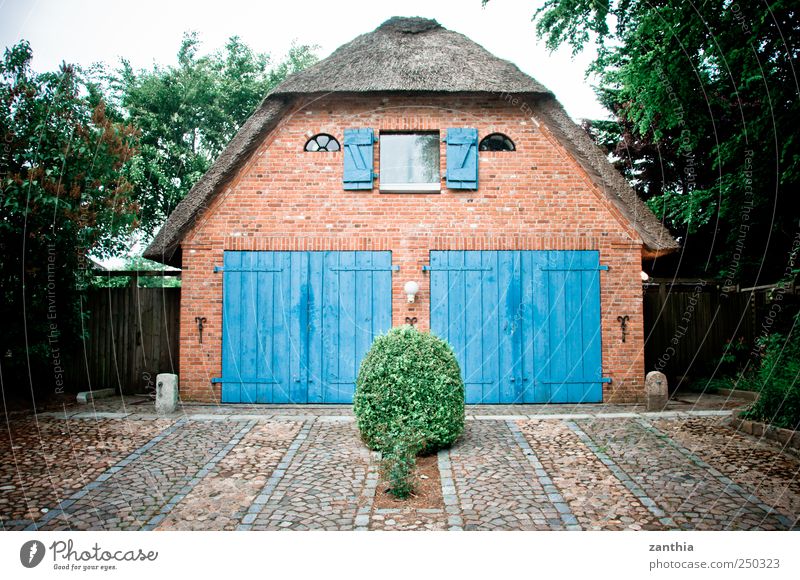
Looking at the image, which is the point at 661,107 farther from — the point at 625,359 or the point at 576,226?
the point at 625,359

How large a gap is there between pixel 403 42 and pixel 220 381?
6085 mm

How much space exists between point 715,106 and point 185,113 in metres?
12.1

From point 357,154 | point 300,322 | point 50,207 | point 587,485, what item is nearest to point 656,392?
point 587,485

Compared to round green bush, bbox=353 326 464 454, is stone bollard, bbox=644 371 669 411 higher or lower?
lower

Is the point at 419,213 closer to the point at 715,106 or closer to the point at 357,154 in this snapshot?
the point at 357,154

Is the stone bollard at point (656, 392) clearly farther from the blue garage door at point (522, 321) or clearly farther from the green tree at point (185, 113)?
the green tree at point (185, 113)

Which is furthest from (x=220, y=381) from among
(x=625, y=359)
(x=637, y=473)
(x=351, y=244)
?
(x=625, y=359)

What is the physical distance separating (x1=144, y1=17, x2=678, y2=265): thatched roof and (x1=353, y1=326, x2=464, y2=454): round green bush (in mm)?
4020

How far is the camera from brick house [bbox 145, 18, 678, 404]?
6898 millimetres

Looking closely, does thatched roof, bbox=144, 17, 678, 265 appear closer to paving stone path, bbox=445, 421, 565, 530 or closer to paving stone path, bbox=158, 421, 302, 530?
paving stone path, bbox=158, 421, 302, 530

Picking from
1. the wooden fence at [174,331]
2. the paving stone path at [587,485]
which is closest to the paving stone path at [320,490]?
the paving stone path at [587,485]

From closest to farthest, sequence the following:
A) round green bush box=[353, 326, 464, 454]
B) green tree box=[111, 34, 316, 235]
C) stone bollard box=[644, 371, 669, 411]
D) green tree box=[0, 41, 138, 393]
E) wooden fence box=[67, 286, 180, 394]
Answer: round green bush box=[353, 326, 464, 454], green tree box=[0, 41, 138, 393], stone bollard box=[644, 371, 669, 411], wooden fence box=[67, 286, 180, 394], green tree box=[111, 34, 316, 235]

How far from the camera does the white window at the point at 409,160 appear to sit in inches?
281

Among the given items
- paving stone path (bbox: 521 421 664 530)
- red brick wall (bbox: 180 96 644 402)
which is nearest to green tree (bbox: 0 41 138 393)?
red brick wall (bbox: 180 96 644 402)
